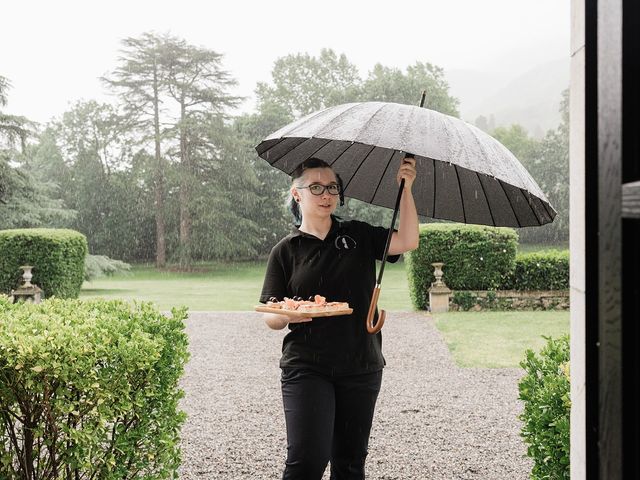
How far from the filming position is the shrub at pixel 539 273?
1252 cm

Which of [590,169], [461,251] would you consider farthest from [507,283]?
[590,169]

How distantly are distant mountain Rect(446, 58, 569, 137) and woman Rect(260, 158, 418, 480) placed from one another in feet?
296

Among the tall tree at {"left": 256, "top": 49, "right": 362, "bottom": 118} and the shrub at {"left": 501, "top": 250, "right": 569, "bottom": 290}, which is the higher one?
the tall tree at {"left": 256, "top": 49, "right": 362, "bottom": 118}

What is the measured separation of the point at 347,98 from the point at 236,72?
6.99 metres

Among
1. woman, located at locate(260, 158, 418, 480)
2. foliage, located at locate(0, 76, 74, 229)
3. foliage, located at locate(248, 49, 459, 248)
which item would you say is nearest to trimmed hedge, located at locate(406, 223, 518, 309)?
woman, located at locate(260, 158, 418, 480)

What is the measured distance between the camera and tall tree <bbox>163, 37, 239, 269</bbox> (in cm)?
3084

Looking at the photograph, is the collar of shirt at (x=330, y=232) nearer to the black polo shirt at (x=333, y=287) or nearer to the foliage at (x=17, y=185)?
the black polo shirt at (x=333, y=287)

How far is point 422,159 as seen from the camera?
130 inches

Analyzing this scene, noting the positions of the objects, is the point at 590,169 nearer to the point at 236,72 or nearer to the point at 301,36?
the point at 236,72

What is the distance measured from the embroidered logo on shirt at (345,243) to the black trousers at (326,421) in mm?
528

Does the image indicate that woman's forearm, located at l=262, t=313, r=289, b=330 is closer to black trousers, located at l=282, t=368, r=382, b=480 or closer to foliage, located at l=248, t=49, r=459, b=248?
black trousers, located at l=282, t=368, r=382, b=480

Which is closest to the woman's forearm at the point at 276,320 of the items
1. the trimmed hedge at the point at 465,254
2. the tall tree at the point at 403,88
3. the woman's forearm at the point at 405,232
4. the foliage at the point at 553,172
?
the woman's forearm at the point at 405,232

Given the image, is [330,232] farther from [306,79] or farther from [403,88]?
[306,79]

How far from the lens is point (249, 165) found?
104 feet
